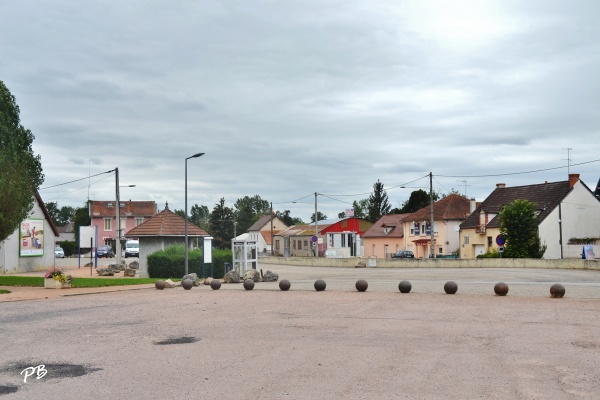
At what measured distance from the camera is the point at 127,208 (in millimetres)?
107625

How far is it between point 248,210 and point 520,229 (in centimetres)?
10647

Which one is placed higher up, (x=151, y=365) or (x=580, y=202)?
(x=580, y=202)

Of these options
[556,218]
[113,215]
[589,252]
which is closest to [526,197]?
[556,218]

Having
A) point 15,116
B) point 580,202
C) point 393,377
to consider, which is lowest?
point 393,377

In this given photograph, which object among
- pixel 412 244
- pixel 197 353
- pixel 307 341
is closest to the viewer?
pixel 197 353

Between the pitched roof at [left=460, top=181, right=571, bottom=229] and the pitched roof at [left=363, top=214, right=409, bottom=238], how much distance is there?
1543cm

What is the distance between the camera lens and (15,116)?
143ft

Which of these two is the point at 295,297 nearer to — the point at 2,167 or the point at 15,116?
the point at 2,167

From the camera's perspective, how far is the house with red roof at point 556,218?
59812mm

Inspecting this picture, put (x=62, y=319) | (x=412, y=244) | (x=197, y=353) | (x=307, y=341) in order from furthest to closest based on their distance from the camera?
(x=412, y=244)
(x=62, y=319)
(x=307, y=341)
(x=197, y=353)

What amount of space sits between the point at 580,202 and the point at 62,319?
186 feet

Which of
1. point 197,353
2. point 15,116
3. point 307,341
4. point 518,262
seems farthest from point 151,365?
point 518,262

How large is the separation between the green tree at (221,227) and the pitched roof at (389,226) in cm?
3465

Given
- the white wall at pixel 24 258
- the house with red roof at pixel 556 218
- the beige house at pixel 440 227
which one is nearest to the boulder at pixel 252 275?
the white wall at pixel 24 258
